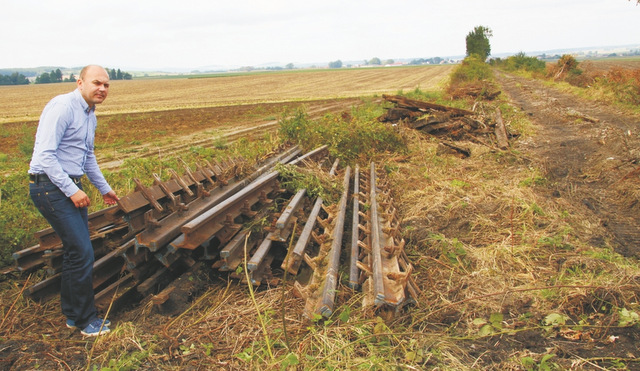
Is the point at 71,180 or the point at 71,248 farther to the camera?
the point at 71,248

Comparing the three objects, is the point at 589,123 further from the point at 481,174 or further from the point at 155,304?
the point at 155,304

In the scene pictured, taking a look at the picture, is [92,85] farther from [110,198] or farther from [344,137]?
[344,137]

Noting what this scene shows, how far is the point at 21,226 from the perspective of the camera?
5.21 meters

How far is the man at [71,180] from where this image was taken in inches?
123

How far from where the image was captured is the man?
10.2ft

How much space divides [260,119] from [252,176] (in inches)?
538

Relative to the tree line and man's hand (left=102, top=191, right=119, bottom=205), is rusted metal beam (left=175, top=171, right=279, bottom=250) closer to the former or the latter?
man's hand (left=102, top=191, right=119, bottom=205)

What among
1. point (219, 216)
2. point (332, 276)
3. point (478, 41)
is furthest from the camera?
point (478, 41)

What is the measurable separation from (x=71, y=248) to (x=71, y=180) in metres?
0.58

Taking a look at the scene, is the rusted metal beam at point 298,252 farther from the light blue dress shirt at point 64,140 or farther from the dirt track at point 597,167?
the dirt track at point 597,167

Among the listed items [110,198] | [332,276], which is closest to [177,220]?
[110,198]

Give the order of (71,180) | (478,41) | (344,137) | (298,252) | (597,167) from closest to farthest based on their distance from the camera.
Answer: (71,180) < (298,252) < (597,167) < (344,137) < (478,41)

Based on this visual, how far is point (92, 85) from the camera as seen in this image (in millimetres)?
3309

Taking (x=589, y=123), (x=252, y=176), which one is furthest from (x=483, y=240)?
(x=589, y=123)
